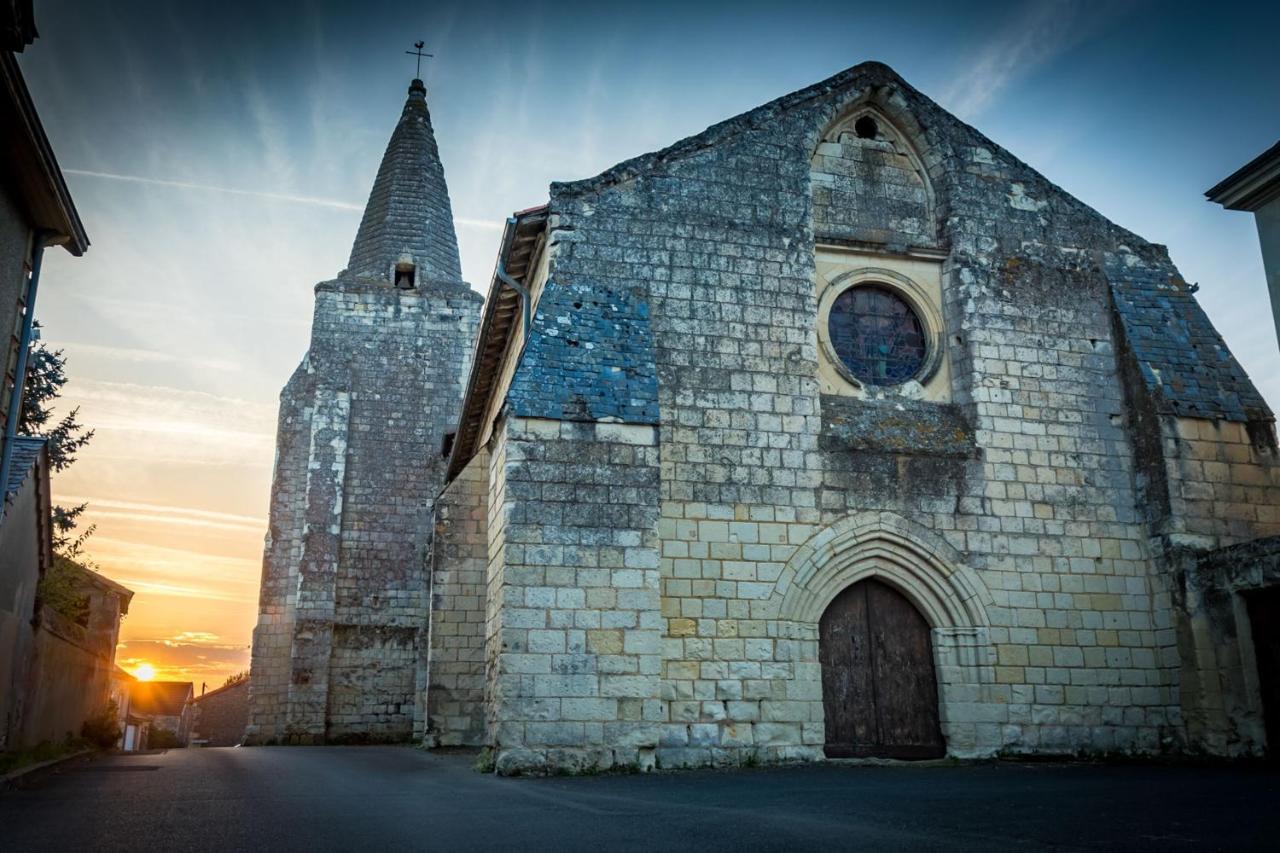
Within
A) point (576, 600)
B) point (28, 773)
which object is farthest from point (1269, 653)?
point (28, 773)

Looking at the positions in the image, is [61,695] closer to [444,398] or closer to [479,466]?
[479,466]

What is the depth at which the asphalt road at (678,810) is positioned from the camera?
4770 mm

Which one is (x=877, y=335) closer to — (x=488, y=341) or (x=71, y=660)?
(x=488, y=341)

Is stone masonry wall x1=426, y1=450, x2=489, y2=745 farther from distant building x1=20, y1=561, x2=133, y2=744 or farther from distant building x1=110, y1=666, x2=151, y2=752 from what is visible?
distant building x1=110, y1=666, x2=151, y2=752

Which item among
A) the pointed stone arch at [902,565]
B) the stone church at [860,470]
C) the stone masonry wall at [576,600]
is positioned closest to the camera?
the stone masonry wall at [576,600]

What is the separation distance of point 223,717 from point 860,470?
1525 inches

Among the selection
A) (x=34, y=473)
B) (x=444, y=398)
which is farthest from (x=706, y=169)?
(x=444, y=398)

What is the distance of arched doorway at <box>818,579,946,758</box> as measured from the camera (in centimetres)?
948

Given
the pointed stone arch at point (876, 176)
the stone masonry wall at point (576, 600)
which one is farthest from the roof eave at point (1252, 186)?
the stone masonry wall at point (576, 600)

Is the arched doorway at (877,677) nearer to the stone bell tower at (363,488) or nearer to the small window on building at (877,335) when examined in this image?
the small window on building at (877,335)

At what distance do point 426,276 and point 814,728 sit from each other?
1591cm

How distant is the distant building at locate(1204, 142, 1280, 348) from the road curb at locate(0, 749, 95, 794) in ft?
39.0

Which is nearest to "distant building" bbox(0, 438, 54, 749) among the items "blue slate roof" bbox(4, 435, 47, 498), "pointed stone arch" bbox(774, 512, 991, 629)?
"blue slate roof" bbox(4, 435, 47, 498)

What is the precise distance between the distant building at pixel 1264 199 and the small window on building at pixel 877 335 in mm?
3140
